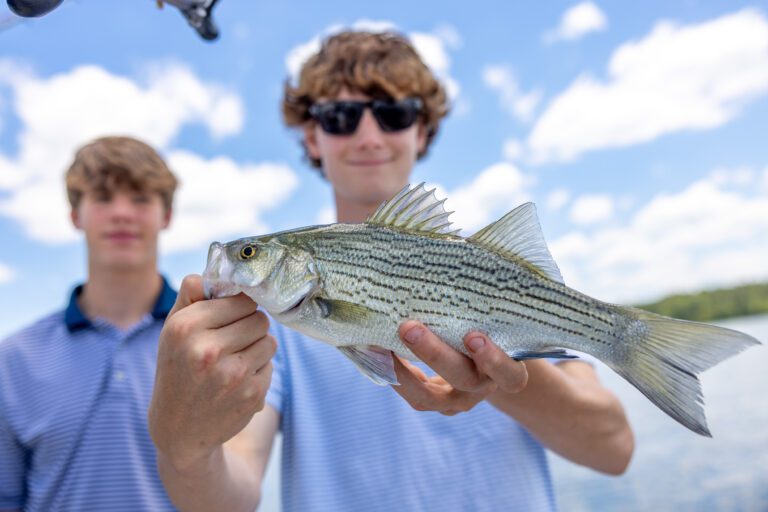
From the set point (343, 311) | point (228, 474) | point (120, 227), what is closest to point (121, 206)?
point (120, 227)

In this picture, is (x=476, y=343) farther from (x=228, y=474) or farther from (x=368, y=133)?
(x=368, y=133)

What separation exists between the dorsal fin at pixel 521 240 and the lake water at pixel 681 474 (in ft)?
32.9

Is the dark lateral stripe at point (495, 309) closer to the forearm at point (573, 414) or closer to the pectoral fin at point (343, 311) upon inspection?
the pectoral fin at point (343, 311)

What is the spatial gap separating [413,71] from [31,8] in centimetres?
275

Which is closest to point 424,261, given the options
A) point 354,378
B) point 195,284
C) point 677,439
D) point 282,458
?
point 195,284

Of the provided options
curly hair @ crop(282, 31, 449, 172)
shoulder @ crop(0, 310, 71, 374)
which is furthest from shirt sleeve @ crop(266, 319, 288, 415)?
shoulder @ crop(0, 310, 71, 374)

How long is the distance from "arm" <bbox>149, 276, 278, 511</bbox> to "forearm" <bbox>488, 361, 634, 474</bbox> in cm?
126

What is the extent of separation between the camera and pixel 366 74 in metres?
4.30

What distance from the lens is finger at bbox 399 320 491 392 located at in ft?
7.35

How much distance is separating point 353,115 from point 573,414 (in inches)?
93.1

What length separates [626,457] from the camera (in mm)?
3699

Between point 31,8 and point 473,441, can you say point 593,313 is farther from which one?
point 31,8

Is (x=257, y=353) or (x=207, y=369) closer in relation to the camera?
(x=207, y=369)

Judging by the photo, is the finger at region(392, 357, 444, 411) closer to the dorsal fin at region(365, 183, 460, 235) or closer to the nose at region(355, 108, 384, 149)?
the dorsal fin at region(365, 183, 460, 235)
